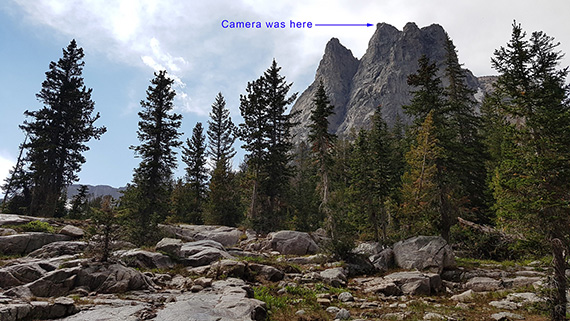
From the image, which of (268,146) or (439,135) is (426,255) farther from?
(268,146)

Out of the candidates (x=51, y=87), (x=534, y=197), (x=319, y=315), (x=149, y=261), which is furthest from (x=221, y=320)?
(x=51, y=87)

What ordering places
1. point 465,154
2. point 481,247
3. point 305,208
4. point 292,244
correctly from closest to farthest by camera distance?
point 481,247, point 292,244, point 465,154, point 305,208

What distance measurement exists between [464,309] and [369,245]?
533 inches

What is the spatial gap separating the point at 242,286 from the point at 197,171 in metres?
34.6

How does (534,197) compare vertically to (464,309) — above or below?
above

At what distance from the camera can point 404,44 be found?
177875 millimetres

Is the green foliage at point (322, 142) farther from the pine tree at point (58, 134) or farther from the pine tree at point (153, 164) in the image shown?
the pine tree at point (58, 134)

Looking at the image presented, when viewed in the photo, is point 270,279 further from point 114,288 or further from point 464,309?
point 464,309

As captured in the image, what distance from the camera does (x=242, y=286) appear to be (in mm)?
10742

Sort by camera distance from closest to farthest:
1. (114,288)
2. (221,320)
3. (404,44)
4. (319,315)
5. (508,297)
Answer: (221,320) → (319,315) → (114,288) → (508,297) → (404,44)

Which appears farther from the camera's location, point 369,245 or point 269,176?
point 269,176

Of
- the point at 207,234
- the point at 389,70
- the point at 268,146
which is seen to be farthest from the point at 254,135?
the point at 389,70

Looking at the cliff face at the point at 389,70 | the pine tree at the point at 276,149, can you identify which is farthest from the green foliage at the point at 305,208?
the cliff face at the point at 389,70

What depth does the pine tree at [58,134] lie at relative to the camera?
31.1 m
